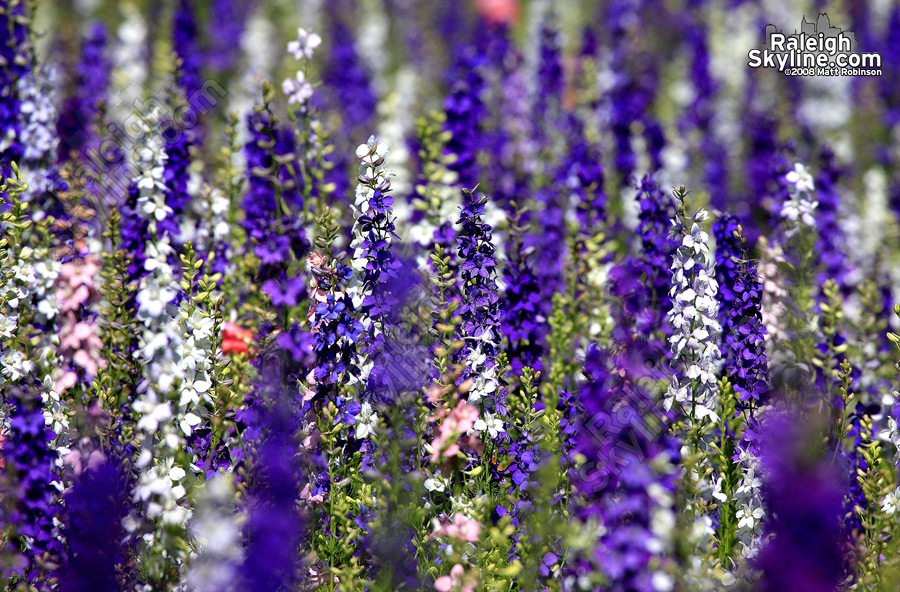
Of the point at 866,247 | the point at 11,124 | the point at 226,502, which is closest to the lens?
the point at 226,502

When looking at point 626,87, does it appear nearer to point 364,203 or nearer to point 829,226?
point 829,226

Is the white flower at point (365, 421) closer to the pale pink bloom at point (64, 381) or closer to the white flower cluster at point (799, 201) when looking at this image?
the pale pink bloom at point (64, 381)

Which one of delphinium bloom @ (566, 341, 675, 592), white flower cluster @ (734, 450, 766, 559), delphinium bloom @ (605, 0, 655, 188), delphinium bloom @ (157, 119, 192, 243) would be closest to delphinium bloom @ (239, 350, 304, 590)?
delphinium bloom @ (157, 119, 192, 243)

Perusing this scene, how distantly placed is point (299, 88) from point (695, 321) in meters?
2.61

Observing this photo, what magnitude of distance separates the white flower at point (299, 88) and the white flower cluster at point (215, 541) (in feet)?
7.49

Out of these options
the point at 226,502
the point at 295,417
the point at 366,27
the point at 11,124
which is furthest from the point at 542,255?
the point at 366,27

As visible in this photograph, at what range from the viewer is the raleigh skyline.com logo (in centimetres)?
954

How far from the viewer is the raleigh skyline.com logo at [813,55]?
954 cm

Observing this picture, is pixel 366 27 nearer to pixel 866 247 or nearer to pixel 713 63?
pixel 713 63

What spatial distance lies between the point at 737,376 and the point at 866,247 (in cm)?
434

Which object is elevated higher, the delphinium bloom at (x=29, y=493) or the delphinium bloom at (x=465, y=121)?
the delphinium bloom at (x=465, y=121)

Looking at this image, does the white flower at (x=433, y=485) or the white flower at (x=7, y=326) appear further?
the white flower at (x=7, y=326)

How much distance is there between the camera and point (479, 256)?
4129mm

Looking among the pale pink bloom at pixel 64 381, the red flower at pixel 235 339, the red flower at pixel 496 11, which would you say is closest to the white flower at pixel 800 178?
the red flower at pixel 235 339
